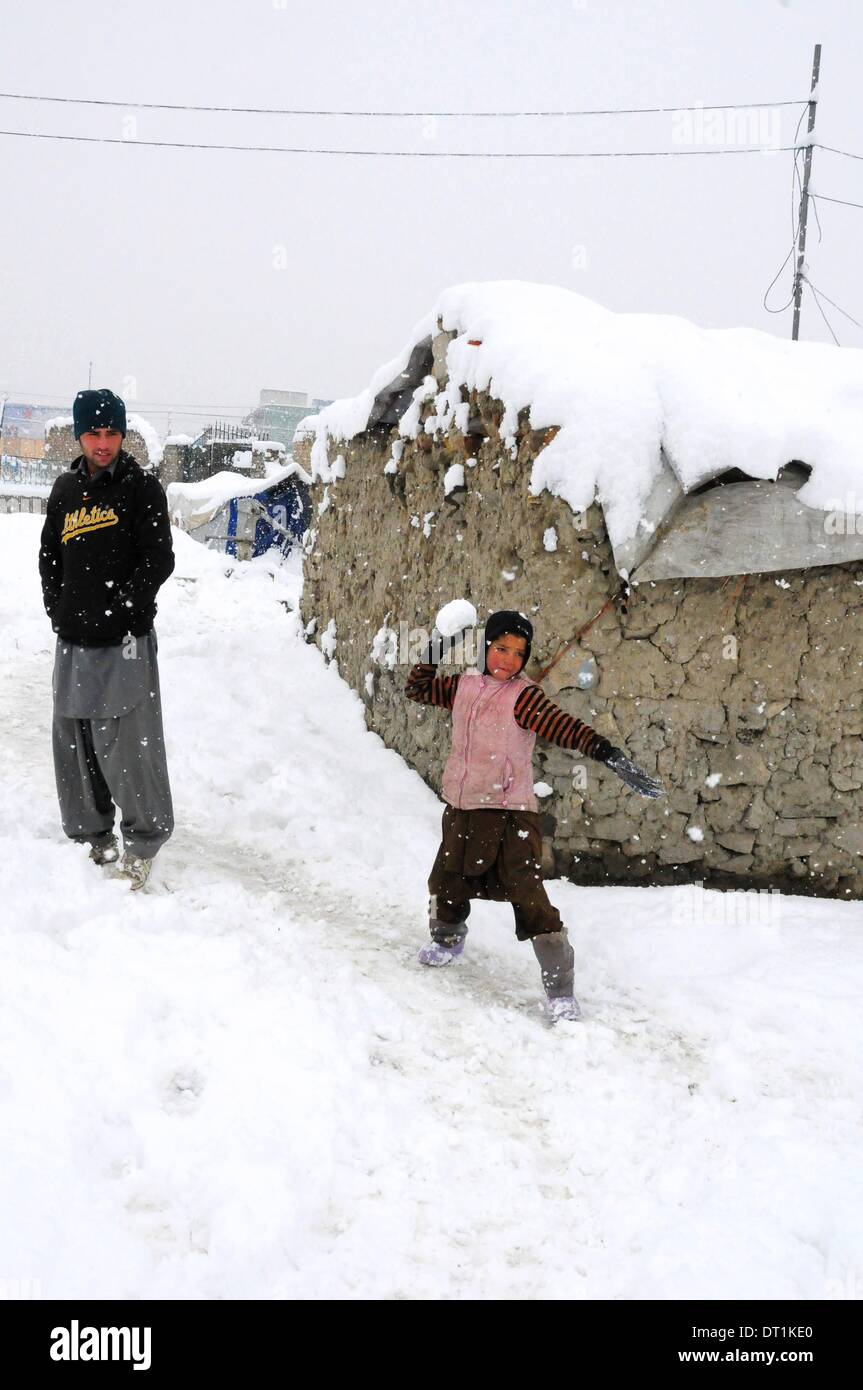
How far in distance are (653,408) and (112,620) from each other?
2451 mm

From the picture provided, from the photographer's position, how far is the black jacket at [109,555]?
3639 mm

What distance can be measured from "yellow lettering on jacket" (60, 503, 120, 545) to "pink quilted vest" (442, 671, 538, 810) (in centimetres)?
152

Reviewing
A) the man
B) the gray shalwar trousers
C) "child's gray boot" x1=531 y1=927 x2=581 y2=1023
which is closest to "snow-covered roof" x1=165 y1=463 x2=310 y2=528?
the man

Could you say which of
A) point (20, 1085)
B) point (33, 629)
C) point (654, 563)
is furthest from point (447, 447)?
point (33, 629)

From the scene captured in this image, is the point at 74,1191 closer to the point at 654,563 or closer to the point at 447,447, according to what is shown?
the point at 654,563

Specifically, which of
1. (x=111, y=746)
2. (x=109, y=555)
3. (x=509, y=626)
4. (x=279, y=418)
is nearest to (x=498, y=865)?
(x=509, y=626)

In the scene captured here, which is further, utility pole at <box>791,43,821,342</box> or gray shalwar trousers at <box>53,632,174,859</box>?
utility pole at <box>791,43,821,342</box>

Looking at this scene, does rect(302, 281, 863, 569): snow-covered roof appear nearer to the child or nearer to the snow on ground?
the child

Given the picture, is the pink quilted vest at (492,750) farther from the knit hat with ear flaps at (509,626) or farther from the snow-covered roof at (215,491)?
A: the snow-covered roof at (215,491)

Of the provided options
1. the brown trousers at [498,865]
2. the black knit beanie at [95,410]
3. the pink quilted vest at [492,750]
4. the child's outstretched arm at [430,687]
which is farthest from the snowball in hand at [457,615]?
the black knit beanie at [95,410]

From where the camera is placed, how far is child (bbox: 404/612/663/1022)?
3.31 meters

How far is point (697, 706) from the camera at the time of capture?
433 cm

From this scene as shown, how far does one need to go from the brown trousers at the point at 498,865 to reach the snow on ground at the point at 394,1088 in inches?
12.6
